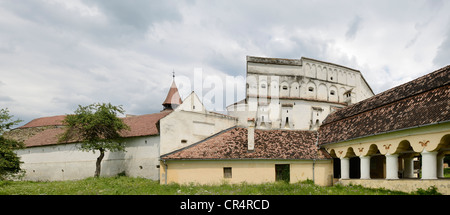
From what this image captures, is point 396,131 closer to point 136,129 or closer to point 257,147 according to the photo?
point 257,147

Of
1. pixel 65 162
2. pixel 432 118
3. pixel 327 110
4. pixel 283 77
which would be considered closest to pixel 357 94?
pixel 327 110

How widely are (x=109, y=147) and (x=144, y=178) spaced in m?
4.75

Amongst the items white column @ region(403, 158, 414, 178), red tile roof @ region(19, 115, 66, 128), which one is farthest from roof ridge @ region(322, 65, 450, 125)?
red tile roof @ region(19, 115, 66, 128)

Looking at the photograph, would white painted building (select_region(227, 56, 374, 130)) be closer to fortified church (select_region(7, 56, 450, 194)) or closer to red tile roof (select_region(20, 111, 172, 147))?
fortified church (select_region(7, 56, 450, 194))

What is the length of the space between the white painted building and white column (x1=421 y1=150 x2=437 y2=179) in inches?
843

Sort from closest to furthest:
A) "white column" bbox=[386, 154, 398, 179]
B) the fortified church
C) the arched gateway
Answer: the arched gateway < the fortified church < "white column" bbox=[386, 154, 398, 179]

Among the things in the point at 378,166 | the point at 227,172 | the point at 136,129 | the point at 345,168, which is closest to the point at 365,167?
the point at 345,168

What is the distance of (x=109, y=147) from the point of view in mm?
27609

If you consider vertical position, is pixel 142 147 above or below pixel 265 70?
below

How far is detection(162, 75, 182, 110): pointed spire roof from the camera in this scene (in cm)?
5194

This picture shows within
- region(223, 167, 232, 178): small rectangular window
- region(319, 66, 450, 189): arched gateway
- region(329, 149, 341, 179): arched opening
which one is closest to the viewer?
region(319, 66, 450, 189): arched gateway

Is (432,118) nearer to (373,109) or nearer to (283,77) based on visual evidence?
(373,109)

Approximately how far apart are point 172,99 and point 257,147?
106ft

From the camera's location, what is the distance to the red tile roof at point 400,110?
14855mm
